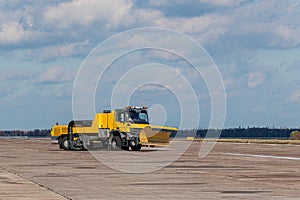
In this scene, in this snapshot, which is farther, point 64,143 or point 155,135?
point 64,143

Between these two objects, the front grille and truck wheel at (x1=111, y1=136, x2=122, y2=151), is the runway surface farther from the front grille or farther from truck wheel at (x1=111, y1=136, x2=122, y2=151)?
truck wheel at (x1=111, y1=136, x2=122, y2=151)

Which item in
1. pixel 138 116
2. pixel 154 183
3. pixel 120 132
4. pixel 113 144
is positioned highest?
pixel 138 116

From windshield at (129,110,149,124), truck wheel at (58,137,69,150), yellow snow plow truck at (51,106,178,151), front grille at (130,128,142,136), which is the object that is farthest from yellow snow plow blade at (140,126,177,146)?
truck wheel at (58,137,69,150)

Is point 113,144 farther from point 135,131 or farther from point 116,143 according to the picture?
point 135,131

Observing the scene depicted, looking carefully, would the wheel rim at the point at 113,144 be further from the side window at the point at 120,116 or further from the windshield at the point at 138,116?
the windshield at the point at 138,116

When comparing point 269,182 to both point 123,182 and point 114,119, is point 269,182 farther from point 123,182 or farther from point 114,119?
point 114,119

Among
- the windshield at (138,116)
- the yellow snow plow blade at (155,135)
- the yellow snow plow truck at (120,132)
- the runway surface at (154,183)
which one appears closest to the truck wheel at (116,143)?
the yellow snow plow truck at (120,132)

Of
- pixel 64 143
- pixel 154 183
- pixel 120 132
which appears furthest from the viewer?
pixel 64 143

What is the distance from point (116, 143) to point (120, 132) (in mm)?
902

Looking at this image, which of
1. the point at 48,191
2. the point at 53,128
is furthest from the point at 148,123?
the point at 48,191

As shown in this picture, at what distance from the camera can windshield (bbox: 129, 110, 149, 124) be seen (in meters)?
51.2

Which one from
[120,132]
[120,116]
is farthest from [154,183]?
[120,116]

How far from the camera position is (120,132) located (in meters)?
51.9

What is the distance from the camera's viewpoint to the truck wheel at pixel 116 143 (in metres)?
51.9
